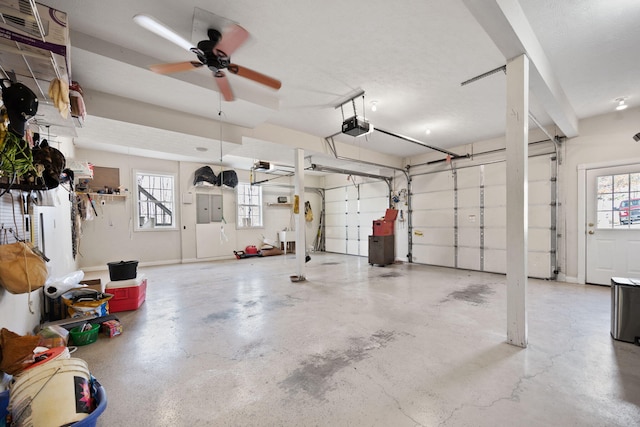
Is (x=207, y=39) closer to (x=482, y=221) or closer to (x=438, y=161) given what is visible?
(x=438, y=161)

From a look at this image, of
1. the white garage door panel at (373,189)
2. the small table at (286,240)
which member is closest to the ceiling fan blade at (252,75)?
the white garage door panel at (373,189)

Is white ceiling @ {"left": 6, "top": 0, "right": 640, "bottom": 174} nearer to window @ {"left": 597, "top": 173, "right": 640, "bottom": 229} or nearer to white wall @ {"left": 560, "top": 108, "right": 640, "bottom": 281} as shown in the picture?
white wall @ {"left": 560, "top": 108, "right": 640, "bottom": 281}

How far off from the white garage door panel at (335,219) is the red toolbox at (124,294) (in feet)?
23.2

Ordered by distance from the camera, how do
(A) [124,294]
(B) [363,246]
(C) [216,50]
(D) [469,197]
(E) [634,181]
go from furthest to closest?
(B) [363,246] → (D) [469,197] → (E) [634,181] → (A) [124,294] → (C) [216,50]

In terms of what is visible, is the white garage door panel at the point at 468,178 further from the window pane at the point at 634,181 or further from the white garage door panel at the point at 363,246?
the white garage door panel at the point at 363,246

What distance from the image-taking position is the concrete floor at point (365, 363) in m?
1.64

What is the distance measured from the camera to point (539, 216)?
208 inches

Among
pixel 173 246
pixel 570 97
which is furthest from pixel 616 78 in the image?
pixel 173 246

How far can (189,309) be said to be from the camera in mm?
3627

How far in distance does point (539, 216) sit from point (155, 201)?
969 cm

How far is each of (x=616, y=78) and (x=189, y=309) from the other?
667 centimetres

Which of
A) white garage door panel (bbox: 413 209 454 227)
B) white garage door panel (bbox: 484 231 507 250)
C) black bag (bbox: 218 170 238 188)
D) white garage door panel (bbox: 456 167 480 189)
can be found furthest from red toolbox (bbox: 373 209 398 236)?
black bag (bbox: 218 170 238 188)

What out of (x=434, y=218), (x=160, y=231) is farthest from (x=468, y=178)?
(x=160, y=231)

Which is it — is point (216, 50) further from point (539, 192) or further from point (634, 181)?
point (634, 181)
